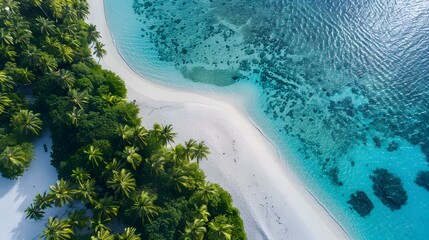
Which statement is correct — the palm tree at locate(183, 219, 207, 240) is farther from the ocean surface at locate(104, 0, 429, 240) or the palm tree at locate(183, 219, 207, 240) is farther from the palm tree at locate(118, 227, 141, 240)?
the ocean surface at locate(104, 0, 429, 240)

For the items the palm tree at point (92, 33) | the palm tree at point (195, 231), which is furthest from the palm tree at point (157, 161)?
the palm tree at point (92, 33)

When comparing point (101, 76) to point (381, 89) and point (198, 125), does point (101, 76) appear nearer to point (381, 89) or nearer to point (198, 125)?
point (198, 125)

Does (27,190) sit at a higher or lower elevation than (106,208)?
lower

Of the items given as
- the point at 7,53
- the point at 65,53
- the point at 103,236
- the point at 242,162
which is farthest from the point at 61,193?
the point at 7,53

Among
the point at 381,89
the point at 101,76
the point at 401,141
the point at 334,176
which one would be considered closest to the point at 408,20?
the point at 381,89

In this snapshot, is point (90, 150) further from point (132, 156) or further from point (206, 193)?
point (206, 193)
